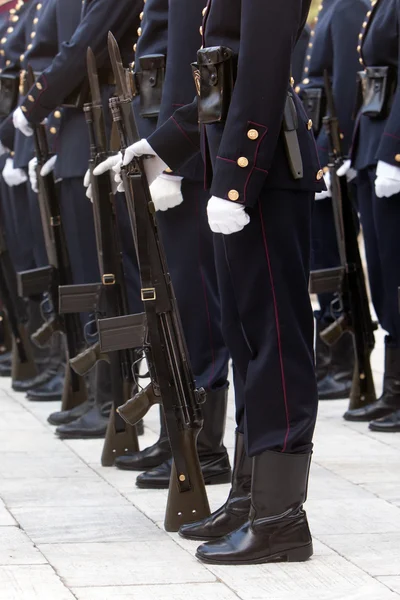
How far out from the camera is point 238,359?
11.3 feet

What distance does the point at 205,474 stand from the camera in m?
4.23

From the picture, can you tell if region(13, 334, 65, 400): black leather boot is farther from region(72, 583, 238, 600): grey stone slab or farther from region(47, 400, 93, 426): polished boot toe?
region(72, 583, 238, 600): grey stone slab

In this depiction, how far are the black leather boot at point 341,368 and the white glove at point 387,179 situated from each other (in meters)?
1.33

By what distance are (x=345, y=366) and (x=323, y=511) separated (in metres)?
2.27

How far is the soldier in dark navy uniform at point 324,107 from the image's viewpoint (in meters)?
5.81

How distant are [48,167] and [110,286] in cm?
93

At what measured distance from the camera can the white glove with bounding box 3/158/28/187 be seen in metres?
6.54

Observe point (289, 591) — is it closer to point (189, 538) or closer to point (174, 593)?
point (174, 593)

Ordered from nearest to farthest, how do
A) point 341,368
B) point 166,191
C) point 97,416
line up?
point 166,191, point 97,416, point 341,368

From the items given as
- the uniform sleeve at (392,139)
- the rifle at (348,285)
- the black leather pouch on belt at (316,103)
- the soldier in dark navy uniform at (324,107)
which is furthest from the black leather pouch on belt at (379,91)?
the black leather pouch on belt at (316,103)

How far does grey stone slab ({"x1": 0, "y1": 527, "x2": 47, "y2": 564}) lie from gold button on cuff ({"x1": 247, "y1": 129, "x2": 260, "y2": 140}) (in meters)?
1.17

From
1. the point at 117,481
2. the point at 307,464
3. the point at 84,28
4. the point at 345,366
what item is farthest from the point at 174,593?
the point at 345,366

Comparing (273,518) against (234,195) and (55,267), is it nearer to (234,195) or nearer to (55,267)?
(234,195)

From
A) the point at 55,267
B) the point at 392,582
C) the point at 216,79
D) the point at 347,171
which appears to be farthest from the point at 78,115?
the point at 392,582
